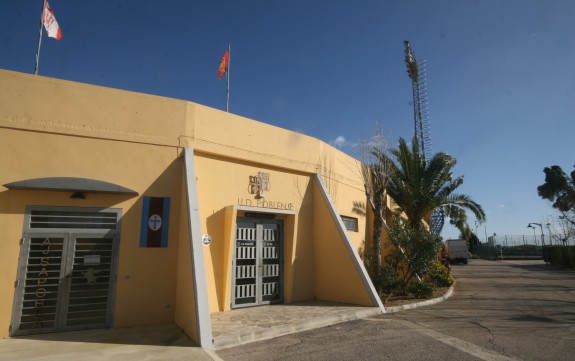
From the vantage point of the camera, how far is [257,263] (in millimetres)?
9844

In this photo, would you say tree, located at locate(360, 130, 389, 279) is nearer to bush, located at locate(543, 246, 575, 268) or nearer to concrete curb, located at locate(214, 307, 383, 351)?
concrete curb, located at locate(214, 307, 383, 351)

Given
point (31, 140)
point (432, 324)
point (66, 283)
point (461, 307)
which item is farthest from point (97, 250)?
point (461, 307)

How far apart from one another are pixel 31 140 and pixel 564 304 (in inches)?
548

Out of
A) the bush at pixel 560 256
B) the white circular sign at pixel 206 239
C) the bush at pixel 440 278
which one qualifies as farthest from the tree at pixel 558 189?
the white circular sign at pixel 206 239

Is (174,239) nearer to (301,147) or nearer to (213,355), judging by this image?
(213,355)

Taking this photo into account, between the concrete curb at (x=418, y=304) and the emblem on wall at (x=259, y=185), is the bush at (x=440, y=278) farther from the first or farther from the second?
the emblem on wall at (x=259, y=185)

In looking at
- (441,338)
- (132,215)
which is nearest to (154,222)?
(132,215)

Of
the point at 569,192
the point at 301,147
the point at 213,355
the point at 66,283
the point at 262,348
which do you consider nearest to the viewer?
the point at 213,355

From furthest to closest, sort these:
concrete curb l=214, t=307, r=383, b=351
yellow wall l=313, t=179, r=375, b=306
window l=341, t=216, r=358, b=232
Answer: window l=341, t=216, r=358, b=232 < yellow wall l=313, t=179, r=375, b=306 < concrete curb l=214, t=307, r=383, b=351

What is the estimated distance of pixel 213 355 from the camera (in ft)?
18.9

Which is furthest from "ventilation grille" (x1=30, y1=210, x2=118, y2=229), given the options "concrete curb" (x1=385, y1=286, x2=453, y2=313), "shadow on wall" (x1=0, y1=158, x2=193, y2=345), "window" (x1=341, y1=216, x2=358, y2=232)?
"window" (x1=341, y1=216, x2=358, y2=232)

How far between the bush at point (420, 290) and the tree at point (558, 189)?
29.0m

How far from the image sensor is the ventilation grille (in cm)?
730

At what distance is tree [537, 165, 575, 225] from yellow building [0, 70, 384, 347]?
33290 millimetres
